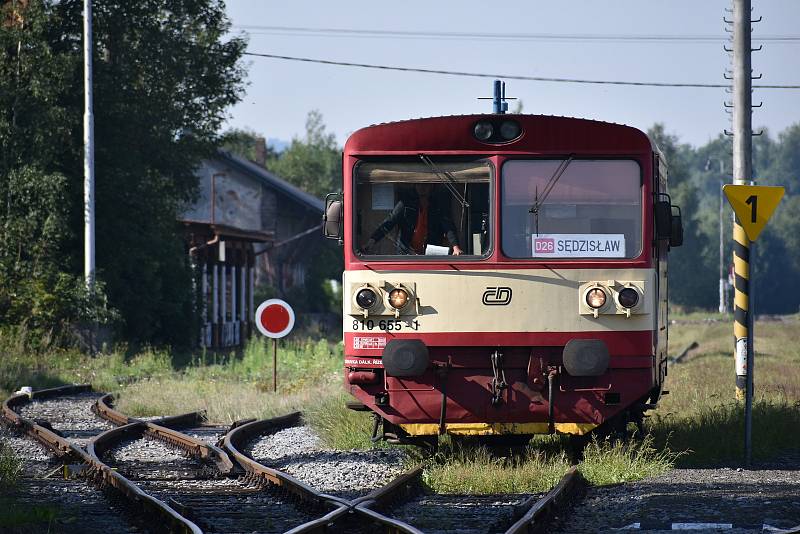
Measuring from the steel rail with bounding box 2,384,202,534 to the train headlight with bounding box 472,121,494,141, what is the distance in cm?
374

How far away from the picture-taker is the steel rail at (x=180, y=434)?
38.5ft

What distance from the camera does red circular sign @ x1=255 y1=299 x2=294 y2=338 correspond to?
1870 cm

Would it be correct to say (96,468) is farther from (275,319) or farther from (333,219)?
(275,319)

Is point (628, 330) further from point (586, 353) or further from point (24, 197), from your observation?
point (24, 197)

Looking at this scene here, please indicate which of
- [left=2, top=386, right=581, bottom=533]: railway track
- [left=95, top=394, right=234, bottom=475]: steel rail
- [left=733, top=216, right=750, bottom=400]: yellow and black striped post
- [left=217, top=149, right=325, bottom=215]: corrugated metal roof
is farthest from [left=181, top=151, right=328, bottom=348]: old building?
[left=2, top=386, right=581, bottom=533]: railway track

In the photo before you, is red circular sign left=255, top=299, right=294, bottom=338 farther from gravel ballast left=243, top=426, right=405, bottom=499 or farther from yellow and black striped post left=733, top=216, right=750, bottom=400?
yellow and black striped post left=733, top=216, right=750, bottom=400

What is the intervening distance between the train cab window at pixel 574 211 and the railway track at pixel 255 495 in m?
1.77

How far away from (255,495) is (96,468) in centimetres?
186

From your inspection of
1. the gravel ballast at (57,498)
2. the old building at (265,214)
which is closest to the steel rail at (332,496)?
the gravel ballast at (57,498)

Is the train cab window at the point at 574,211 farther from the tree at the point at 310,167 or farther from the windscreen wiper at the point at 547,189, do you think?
the tree at the point at 310,167

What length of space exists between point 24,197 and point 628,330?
20.3 metres

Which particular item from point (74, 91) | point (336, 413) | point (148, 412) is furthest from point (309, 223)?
point (336, 413)

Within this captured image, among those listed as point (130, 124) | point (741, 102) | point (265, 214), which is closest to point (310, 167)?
point (265, 214)

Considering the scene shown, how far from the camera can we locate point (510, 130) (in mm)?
10594
